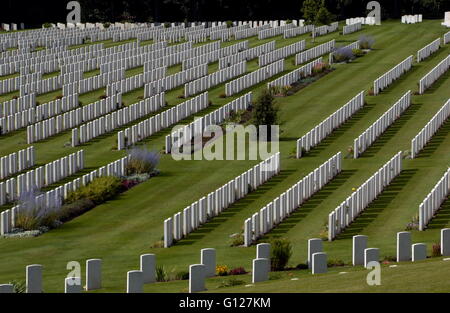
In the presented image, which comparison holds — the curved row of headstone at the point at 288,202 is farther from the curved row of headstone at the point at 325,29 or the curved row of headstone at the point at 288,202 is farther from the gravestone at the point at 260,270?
the curved row of headstone at the point at 325,29

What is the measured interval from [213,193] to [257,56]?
41.4m

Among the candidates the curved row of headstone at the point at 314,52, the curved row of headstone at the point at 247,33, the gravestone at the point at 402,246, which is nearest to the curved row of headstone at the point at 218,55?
the curved row of headstone at the point at 314,52

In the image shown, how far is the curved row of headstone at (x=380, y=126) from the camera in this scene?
48.2 m

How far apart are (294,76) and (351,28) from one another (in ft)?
85.3

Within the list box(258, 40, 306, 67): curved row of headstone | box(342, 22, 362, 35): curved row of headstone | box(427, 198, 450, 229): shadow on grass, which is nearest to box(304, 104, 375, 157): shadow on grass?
box(427, 198, 450, 229): shadow on grass

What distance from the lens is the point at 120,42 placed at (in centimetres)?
9375

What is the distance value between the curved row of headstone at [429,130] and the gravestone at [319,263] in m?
18.4

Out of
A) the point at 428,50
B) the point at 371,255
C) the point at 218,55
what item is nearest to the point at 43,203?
the point at 371,255

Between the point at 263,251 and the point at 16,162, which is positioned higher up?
the point at 263,251

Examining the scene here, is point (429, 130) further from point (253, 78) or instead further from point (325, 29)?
point (325, 29)

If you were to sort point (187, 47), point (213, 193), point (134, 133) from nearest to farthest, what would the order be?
point (213, 193) → point (134, 133) → point (187, 47)

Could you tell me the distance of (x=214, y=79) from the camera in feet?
226
